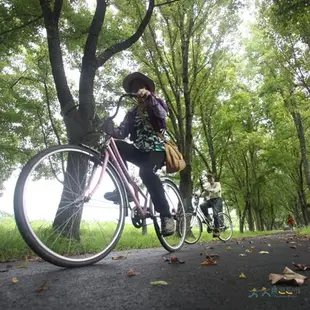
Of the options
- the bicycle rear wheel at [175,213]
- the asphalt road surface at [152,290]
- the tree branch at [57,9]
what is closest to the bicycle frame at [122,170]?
the bicycle rear wheel at [175,213]

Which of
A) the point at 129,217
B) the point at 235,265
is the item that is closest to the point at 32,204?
the point at 129,217

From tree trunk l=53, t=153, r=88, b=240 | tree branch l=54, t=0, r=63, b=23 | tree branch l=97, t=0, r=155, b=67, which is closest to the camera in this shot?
tree trunk l=53, t=153, r=88, b=240

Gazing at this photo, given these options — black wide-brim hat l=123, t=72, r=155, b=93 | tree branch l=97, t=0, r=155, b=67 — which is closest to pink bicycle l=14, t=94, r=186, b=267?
black wide-brim hat l=123, t=72, r=155, b=93

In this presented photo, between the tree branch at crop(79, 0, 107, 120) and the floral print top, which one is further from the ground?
the tree branch at crop(79, 0, 107, 120)

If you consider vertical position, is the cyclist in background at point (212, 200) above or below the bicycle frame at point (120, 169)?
above

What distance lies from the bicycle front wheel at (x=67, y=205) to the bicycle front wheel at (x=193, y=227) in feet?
15.2

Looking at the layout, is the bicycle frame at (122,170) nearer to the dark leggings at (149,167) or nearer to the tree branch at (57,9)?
the dark leggings at (149,167)

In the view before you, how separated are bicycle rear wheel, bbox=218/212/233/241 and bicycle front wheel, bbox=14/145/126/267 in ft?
24.1

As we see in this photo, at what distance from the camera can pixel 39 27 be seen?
8.00 metres

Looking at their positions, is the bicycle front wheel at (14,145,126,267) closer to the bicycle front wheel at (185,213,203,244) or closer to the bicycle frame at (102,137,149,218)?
the bicycle frame at (102,137,149,218)

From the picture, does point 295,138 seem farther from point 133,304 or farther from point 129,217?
point 133,304

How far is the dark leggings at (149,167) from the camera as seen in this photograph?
3.66 metres

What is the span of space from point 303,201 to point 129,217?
25.7 metres

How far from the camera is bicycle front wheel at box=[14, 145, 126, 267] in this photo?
253cm
